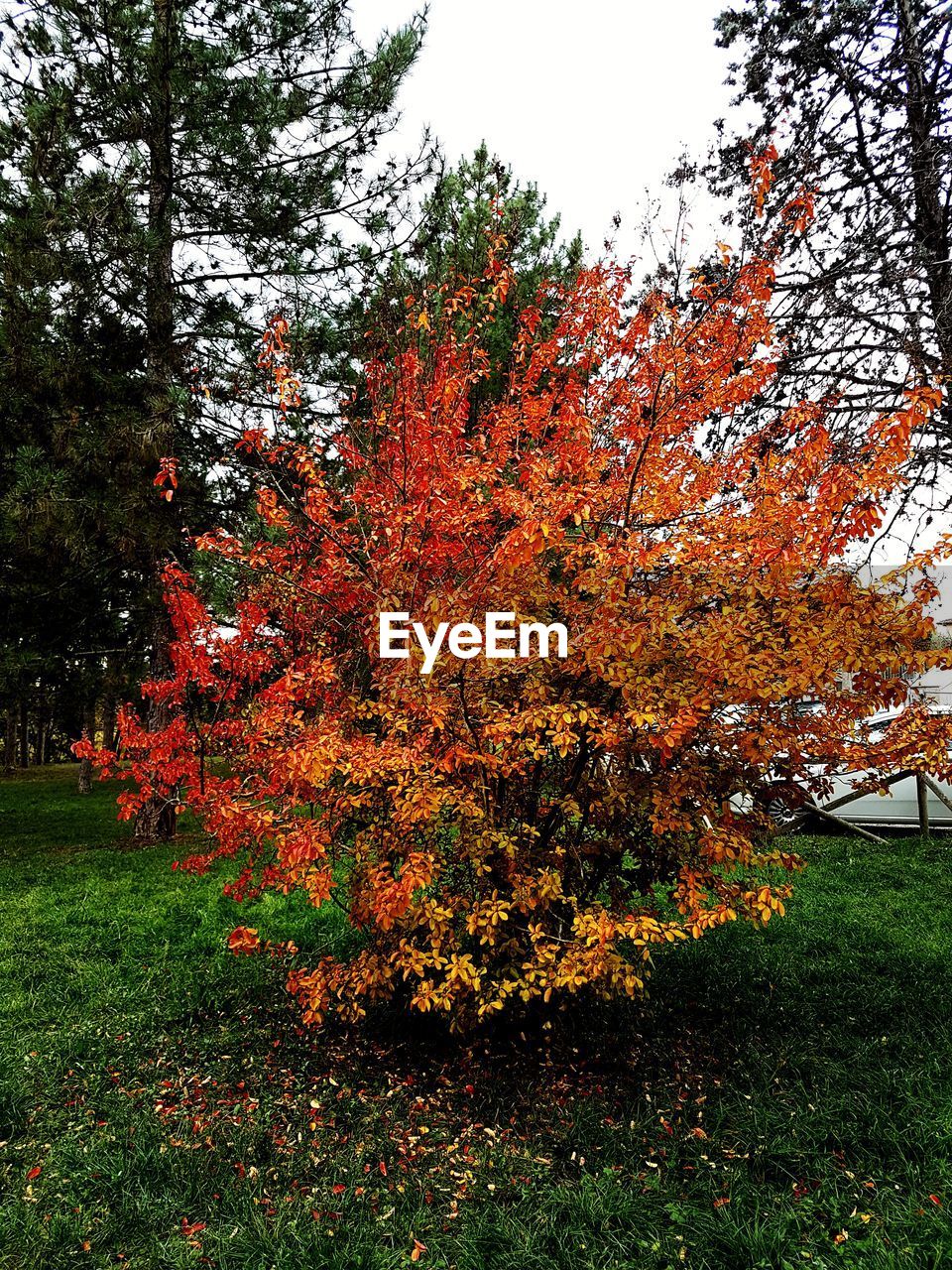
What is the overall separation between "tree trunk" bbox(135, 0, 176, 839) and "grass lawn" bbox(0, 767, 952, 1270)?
493 centimetres

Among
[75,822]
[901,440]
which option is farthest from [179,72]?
[75,822]

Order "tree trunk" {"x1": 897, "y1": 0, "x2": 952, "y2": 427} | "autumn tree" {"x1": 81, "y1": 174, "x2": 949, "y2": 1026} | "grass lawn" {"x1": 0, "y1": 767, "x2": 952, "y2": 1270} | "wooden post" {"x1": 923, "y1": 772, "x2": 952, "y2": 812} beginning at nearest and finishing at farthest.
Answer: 1. "grass lawn" {"x1": 0, "y1": 767, "x2": 952, "y2": 1270}
2. "autumn tree" {"x1": 81, "y1": 174, "x2": 949, "y2": 1026}
3. "tree trunk" {"x1": 897, "y1": 0, "x2": 952, "y2": 427}
4. "wooden post" {"x1": 923, "y1": 772, "x2": 952, "y2": 812}

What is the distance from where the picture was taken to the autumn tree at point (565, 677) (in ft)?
10.7

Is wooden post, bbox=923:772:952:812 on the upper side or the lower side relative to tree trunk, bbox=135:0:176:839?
lower

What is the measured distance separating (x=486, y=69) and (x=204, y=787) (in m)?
7.02

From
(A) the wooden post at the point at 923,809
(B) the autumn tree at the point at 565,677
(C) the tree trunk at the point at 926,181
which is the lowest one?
(A) the wooden post at the point at 923,809

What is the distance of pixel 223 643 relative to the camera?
4840 mm

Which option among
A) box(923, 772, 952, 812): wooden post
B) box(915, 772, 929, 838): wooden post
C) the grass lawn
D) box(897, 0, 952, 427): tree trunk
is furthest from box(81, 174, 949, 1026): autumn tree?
box(915, 772, 929, 838): wooden post

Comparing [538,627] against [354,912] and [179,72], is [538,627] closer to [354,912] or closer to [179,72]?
[354,912]

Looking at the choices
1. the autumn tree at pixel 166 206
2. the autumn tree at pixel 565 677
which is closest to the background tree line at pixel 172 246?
the autumn tree at pixel 166 206

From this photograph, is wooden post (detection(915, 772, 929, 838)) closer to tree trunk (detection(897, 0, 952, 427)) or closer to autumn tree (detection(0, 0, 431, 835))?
tree trunk (detection(897, 0, 952, 427))
